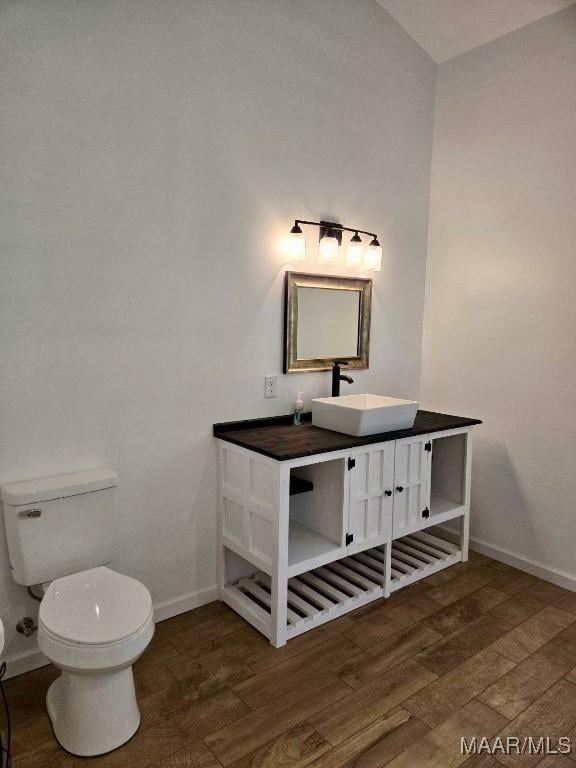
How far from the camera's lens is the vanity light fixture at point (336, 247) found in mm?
2506

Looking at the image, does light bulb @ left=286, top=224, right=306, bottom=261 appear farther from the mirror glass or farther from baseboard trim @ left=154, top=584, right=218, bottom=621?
baseboard trim @ left=154, top=584, right=218, bottom=621

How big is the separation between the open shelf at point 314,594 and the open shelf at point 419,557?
10cm

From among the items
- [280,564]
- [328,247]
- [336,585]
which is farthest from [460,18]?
[336,585]

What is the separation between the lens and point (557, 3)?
2.47 meters

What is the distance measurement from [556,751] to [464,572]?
1.17 metres

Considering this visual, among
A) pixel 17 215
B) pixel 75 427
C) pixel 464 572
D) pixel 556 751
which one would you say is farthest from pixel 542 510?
pixel 17 215

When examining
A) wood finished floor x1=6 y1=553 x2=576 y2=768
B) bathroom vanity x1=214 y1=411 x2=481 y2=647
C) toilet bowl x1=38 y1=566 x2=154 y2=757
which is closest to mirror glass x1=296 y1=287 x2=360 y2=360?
bathroom vanity x1=214 y1=411 x2=481 y2=647

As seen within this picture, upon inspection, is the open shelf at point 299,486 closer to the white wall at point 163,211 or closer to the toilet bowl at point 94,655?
the white wall at point 163,211

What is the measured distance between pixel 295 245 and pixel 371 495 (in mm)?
1246

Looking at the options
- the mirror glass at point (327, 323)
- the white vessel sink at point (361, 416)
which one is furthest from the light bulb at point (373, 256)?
the white vessel sink at point (361, 416)

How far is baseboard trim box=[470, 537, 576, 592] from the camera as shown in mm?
2641

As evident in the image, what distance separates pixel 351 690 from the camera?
188 cm

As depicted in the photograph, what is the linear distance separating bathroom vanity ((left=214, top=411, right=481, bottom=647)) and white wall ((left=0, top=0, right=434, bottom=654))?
6.8 inches

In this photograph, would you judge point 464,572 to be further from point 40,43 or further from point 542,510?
point 40,43
